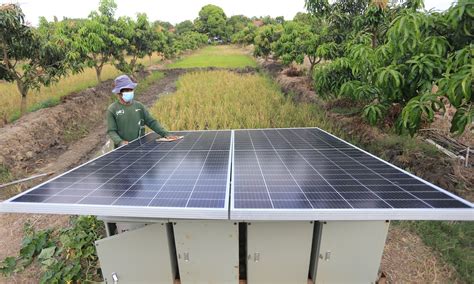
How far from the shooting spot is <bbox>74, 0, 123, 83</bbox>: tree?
11.5 metres

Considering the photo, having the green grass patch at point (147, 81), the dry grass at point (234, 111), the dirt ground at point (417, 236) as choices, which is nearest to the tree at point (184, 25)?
the green grass patch at point (147, 81)

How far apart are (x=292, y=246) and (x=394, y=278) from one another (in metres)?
1.53

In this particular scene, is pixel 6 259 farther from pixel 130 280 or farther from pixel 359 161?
pixel 359 161

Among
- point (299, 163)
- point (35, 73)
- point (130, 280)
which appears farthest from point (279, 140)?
point (35, 73)

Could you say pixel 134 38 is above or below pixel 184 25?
below

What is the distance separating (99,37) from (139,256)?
1251 cm

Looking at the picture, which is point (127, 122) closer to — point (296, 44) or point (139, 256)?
point (139, 256)

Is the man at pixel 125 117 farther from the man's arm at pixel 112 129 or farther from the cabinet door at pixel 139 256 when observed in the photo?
the cabinet door at pixel 139 256

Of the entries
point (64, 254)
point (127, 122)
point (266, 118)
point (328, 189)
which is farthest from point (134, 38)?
point (328, 189)

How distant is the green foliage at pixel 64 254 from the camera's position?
3045 millimetres

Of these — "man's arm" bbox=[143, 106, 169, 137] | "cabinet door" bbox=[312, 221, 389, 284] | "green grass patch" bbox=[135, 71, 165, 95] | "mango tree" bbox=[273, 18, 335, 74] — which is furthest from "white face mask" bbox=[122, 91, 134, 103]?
"green grass patch" bbox=[135, 71, 165, 95]

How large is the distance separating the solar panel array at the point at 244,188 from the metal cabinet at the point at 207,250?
0.40m

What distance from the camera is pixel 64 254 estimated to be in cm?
340

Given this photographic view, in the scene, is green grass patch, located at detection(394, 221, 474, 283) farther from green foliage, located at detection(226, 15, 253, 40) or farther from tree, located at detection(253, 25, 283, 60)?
green foliage, located at detection(226, 15, 253, 40)
